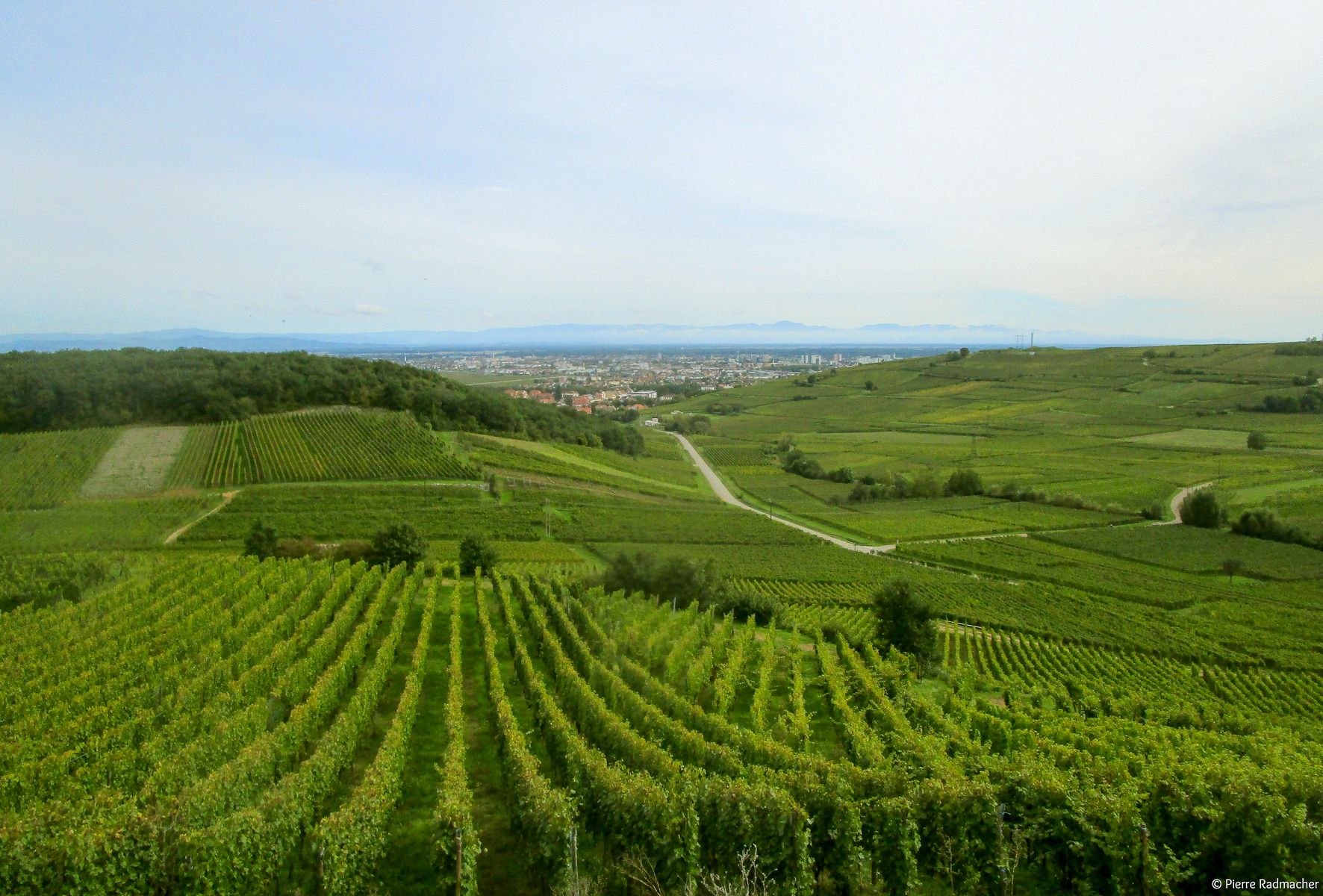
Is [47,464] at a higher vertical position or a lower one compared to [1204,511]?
higher

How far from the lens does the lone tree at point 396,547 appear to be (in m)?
39.0

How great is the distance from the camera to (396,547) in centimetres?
3903

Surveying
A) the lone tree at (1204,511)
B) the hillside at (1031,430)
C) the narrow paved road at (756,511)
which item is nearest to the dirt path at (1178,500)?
the hillside at (1031,430)

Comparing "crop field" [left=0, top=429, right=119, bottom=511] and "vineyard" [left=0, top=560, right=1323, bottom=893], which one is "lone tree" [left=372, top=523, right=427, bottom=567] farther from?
"crop field" [left=0, top=429, right=119, bottom=511]

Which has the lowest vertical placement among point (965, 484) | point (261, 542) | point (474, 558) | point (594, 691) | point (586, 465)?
point (965, 484)

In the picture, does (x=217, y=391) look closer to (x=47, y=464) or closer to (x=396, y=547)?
(x=47, y=464)

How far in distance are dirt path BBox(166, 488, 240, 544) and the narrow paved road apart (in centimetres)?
4557

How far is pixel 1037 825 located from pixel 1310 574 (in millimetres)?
60924

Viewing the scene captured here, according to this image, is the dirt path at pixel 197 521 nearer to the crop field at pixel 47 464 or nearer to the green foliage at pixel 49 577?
the crop field at pixel 47 464

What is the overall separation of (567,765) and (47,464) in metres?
58.6

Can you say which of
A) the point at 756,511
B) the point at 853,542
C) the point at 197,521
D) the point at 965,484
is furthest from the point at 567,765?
the point at 965,484

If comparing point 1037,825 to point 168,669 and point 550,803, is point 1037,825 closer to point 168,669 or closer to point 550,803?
point 550,803

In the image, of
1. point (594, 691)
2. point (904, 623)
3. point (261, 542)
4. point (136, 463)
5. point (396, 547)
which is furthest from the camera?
point (136, 463)

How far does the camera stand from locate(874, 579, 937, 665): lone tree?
3197 cm
